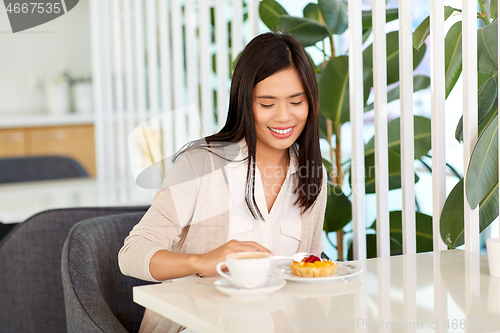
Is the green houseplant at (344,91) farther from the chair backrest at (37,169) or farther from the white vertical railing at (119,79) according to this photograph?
the chair backrest at (37,169)

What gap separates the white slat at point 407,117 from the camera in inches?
49.8

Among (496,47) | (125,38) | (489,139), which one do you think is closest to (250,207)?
(489,139)

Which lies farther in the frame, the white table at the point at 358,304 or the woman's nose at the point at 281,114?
the woman's nose at the point at 281,114

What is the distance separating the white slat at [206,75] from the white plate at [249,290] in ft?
4.00

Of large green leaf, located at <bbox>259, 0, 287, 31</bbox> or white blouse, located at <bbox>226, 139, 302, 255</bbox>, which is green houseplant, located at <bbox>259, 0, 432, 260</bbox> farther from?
white blouse, located at <bbox>226, 139, 302, 255</bbox>

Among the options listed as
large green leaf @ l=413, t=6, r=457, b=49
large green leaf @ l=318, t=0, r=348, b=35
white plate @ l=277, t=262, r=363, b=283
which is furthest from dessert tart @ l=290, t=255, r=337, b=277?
large green leaf @ l=318, t=0, r=348, b=35

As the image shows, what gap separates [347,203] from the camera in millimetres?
1623

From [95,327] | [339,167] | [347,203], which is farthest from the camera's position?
[339,167]

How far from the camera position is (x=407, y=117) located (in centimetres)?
128

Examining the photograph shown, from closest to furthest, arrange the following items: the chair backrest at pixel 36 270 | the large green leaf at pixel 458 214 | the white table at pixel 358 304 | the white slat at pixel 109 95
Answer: the white table at pixel 358 304
the large green leaf at pixel 458 214
the chair backrest at pixel 36 270
the white slat at pixel 109 95

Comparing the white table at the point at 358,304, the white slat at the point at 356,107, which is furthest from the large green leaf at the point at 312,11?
the white table at the point at 358,304

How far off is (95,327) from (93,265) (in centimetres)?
20

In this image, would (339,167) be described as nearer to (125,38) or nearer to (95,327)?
(95,327)

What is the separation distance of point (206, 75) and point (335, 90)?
25.0 inches
